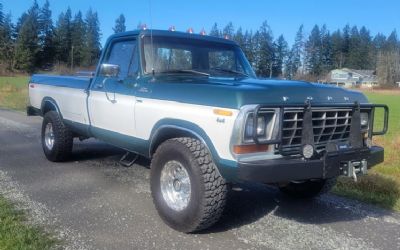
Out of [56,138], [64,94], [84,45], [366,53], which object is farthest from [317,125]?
[366,53]

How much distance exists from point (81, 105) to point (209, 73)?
2.09 m

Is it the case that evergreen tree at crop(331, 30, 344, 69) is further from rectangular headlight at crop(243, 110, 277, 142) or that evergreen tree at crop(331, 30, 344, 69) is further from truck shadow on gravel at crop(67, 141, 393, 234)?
rectangular headlight at crop(243, 110, 277, 142)

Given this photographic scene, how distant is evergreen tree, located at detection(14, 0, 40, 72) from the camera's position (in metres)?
75.6

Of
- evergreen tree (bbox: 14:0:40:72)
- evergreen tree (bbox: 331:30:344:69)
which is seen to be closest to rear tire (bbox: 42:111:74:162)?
evergreen tree (bbox: 14:0:40:72)

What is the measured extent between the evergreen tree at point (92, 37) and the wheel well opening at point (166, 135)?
57.3m

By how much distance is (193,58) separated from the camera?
227 inches

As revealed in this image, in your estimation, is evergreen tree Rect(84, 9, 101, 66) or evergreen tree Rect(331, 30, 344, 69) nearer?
evergreen tree Rect(84, 9, 101, 66)

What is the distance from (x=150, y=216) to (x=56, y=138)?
3.04 metres

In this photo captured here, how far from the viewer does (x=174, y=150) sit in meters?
4.44

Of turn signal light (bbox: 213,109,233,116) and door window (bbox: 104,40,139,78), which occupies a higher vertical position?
door window (bbox: 104,40,139,78)

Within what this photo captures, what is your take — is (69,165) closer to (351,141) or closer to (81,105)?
(81,105)

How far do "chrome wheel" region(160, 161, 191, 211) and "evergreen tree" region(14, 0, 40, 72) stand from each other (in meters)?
77.0

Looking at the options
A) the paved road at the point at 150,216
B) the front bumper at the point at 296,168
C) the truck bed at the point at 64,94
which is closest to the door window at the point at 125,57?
the truck bed at the point at 64,94

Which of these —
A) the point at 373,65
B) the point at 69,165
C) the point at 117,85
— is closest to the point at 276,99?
the point at 117,85
